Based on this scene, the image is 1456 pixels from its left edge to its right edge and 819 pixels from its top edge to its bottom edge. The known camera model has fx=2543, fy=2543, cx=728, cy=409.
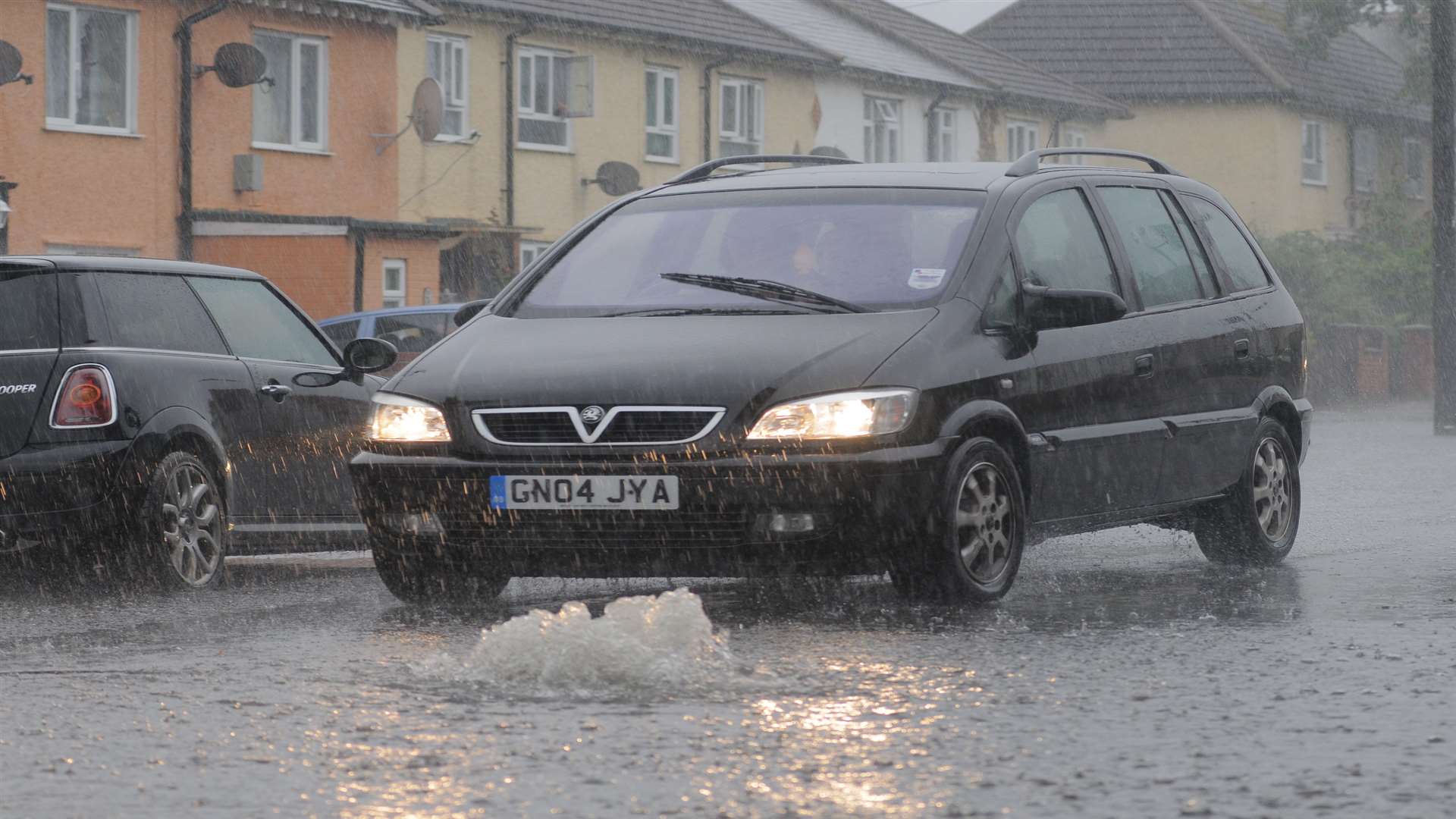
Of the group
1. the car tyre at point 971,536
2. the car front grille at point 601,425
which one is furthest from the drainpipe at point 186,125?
the car tyre at point 971,536

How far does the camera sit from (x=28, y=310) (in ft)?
33.0

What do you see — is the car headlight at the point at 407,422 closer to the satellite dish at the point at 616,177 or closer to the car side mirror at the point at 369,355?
the car side mirror at the point at 369,355

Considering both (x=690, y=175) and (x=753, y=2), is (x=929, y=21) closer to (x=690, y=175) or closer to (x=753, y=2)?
(x=753, y=2)

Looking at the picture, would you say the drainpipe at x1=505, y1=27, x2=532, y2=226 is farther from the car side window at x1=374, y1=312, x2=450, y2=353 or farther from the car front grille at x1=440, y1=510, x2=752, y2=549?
the car front grille at x1=440, y1=510, x2=752, y2=549

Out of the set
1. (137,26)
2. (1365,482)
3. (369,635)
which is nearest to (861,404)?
(369,635)

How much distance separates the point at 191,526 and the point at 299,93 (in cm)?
2257

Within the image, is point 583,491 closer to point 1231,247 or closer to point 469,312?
point 469,312

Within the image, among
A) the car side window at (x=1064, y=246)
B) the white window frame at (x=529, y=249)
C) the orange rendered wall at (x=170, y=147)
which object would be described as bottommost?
the car side window at (x=1064, y=246)

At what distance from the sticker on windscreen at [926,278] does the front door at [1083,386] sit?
1.28ft

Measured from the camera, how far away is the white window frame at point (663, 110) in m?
39.9

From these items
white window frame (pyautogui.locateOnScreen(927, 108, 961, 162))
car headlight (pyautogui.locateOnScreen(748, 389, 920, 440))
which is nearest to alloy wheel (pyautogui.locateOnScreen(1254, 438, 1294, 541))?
car headlight (pyautogui.locateOnScreen(748, 389, 920, 440))

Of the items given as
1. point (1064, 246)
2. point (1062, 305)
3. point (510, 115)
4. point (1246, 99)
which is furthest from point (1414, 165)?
point (1062, 305)

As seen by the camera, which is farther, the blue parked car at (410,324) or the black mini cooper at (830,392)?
the blue parked car at (410,324)

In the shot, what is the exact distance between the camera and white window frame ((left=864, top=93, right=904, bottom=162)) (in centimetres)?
4575
